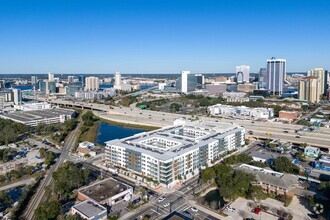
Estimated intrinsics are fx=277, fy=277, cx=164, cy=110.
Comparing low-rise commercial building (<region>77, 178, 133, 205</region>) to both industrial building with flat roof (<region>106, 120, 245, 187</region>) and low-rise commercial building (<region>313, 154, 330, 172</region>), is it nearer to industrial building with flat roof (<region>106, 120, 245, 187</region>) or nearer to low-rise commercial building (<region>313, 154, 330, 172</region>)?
industrial building with flat roof (<region>106, 120, 245, 187</region>)

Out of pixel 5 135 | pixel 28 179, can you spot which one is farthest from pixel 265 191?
pixel 5 135

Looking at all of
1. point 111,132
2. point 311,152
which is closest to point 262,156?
point 311,152

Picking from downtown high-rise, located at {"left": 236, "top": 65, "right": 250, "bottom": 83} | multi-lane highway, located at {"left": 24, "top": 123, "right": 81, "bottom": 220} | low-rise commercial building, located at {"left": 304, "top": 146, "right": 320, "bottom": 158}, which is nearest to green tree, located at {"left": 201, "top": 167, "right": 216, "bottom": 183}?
multi-lane highway, located at {"left": 24, "top": 123, "right": 81, "bottom": 220}

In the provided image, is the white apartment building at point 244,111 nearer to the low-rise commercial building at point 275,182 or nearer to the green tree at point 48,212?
the low-rise commercial building at point 275,182

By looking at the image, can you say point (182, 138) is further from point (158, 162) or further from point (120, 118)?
point (120, 118)

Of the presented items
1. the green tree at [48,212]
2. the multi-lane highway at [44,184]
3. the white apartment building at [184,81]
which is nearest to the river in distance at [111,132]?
the multi-lane highway at [44,184]
